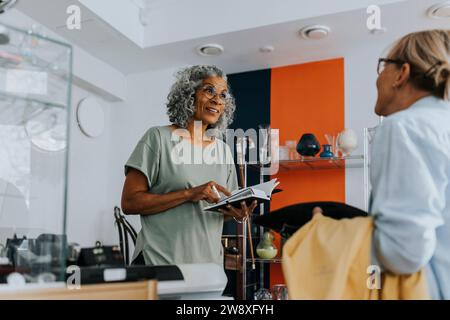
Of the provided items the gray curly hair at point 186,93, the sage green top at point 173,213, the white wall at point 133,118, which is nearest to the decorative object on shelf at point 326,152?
the white wall at point 133,118

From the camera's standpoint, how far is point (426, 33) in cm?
105

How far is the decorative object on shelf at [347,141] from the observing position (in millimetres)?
3537

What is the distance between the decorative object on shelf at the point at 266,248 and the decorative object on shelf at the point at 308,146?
685mm

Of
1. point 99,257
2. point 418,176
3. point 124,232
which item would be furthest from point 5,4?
point 124,232

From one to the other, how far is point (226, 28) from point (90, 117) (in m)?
1.37

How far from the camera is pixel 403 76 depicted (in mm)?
1055

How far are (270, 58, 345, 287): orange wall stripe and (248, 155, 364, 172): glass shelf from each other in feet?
0.19

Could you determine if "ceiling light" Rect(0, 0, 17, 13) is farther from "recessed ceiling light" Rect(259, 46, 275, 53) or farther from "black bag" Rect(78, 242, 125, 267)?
"recessed ceiling light" Rect(259, 46, 275, 53)

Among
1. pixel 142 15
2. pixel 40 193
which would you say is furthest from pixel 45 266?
pixel 142 15

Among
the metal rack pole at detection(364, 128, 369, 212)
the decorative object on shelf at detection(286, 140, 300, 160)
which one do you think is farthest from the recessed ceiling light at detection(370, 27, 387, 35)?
the decorative object on shelf at detection(286, 140, 300, 160)

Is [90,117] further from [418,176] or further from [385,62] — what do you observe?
[418,176]

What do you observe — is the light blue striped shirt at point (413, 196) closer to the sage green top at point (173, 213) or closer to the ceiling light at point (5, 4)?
the sage green top at point (173, 213)

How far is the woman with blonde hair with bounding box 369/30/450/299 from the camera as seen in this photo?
88 centimetres
